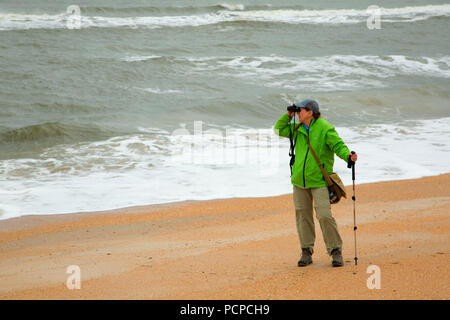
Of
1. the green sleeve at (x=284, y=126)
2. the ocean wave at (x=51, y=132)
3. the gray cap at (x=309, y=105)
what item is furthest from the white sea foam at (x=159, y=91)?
the gray cap at (x=309, y=105)

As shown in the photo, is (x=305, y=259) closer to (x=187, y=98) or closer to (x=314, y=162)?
(x=314, y=162)

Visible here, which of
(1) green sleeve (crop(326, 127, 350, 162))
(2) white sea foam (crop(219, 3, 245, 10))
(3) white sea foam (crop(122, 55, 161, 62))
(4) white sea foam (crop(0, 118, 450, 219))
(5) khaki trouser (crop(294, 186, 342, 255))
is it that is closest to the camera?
(1) green sleeve (crop(326, 127, 350, 162))

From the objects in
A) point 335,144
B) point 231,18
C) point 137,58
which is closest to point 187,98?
point 137,58

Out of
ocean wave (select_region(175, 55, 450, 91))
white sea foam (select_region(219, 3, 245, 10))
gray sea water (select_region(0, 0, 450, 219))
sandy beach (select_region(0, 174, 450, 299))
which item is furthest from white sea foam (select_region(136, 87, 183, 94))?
white sea foam (select_region(219, 3, 245, 10))

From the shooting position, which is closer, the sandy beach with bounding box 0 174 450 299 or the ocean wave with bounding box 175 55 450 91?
the sandy beach with bounding box 0 174 450 299

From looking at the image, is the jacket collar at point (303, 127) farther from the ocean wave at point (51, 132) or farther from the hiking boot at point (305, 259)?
the ocean wave at point (51, 132)

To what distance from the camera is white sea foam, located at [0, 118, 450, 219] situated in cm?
1012

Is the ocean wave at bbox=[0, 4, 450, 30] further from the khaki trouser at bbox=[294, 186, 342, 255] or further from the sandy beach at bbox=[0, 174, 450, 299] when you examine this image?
the khaki trouser at bbox=[294, 186, 342, 255]

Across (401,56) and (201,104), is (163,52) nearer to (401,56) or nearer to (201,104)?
(201,104)

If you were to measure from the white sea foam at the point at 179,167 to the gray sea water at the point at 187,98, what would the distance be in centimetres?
4

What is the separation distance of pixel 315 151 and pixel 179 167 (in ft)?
23.1

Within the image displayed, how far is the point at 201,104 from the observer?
62.9 ft
